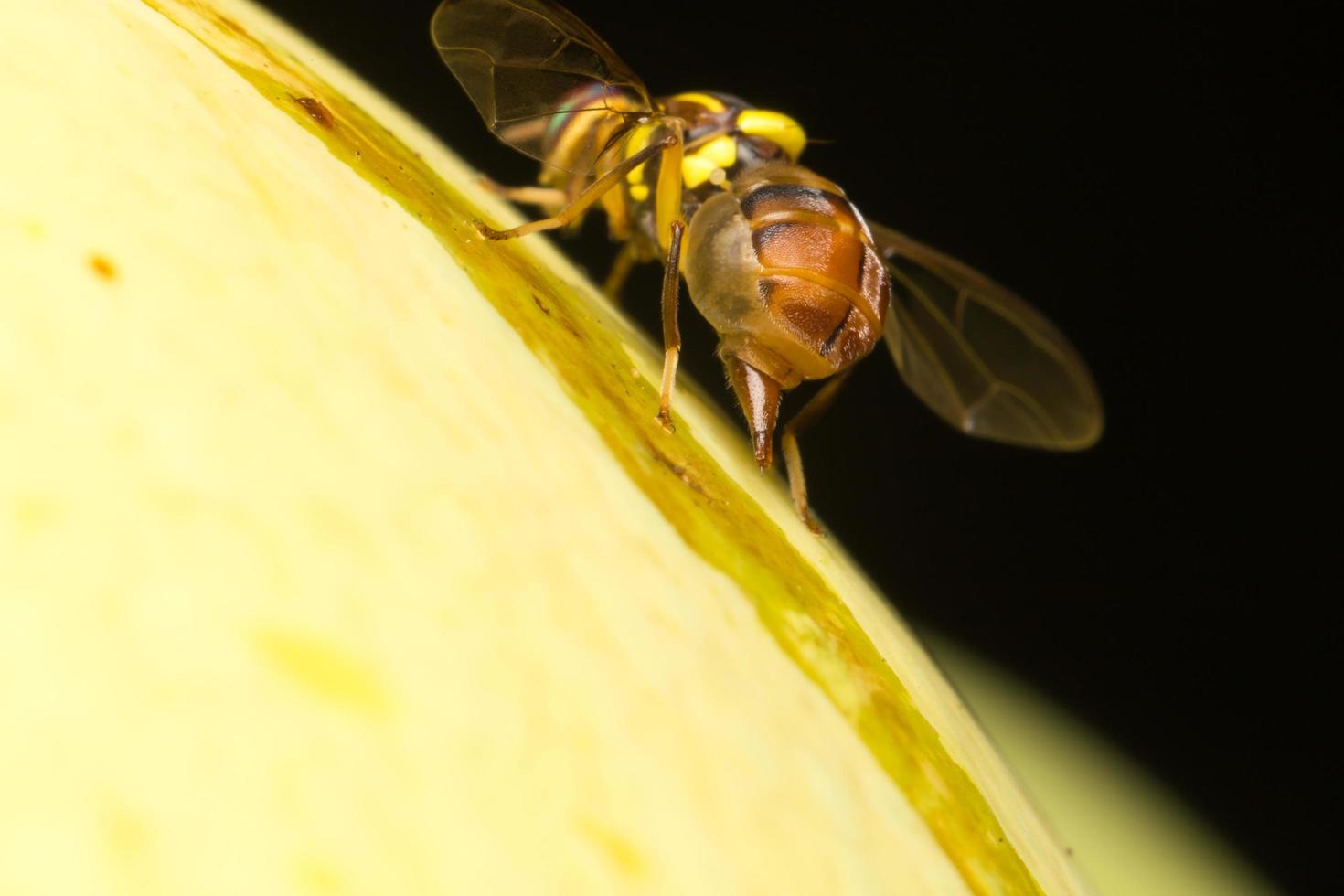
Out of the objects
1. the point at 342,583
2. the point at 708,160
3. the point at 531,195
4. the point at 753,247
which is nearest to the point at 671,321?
the point at 753,247

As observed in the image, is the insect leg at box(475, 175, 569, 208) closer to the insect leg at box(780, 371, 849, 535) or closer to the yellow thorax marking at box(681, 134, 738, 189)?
the yellow thorax marking at box(681, 134, 738, 189)

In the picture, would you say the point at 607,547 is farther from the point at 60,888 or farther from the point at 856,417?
the point at 856,417

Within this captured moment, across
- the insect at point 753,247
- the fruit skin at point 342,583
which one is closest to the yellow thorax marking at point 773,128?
the insect at point 753,247

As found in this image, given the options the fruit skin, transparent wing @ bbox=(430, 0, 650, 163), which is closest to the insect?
transparent wing @ bbox=(430, 0, 650, 163)

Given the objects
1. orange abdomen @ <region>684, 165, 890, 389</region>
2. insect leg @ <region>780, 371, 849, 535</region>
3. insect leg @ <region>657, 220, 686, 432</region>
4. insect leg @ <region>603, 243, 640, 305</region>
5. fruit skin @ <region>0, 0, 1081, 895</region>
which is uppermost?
orange abdomen @ <region>684, 165, 890, 389</region>

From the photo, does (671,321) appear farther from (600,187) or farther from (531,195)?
(531,195)

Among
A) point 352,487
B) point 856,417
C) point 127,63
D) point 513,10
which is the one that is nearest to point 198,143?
point 127,63
